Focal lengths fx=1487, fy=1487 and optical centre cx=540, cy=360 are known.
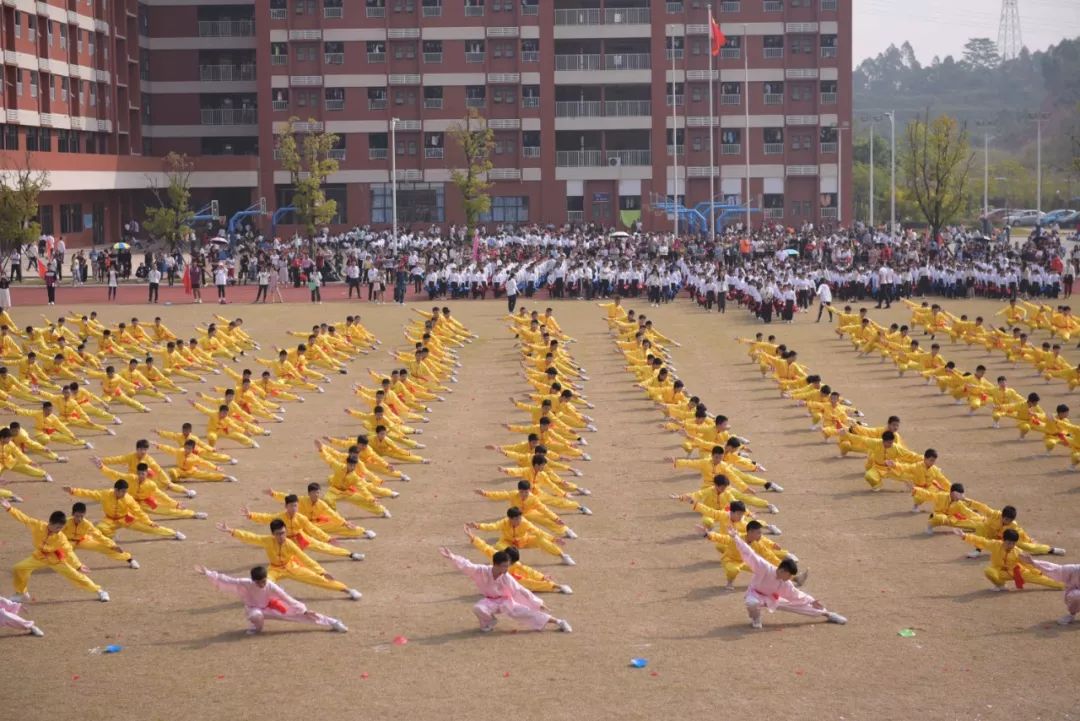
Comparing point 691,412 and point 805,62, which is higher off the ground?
point 805,62

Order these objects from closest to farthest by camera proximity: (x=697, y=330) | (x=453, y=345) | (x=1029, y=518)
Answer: (x=1029, y=518) < (x=453, y=345) < (x=697, y=330)

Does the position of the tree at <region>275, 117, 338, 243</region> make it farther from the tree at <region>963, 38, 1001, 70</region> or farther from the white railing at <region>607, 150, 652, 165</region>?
the tree at <region>963, 38, 1001, 70</region>

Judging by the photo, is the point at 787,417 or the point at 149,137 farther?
the point at 149,137

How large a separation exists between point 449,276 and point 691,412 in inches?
929

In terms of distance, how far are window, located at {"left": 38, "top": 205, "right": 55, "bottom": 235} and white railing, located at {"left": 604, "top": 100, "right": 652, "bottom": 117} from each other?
83.6ft

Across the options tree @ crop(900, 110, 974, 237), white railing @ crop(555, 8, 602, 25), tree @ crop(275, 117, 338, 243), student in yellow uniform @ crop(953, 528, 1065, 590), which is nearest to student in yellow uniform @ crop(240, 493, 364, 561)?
student in yellow uniform @ crop(953, 528, 1065, 590)

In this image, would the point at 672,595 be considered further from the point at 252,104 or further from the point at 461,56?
the point at 252,104

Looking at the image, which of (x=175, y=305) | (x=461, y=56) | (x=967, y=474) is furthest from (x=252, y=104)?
(x=967, y=474)

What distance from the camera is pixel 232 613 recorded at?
14172mm

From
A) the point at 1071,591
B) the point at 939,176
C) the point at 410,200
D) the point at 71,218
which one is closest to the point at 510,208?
the point at 410,200

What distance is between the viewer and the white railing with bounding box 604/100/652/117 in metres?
68.8

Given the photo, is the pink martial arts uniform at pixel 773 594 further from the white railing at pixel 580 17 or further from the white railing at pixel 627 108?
the white railing at pixel 580 17

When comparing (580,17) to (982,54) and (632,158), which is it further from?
(982,54)

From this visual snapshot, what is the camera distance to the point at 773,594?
1345 cm
